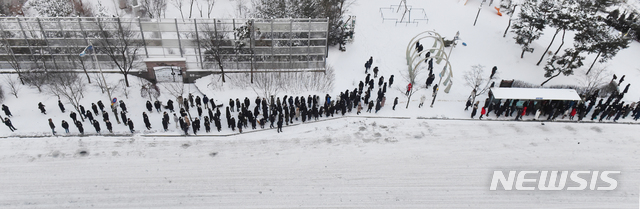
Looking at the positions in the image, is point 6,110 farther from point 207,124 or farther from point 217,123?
point 217,123

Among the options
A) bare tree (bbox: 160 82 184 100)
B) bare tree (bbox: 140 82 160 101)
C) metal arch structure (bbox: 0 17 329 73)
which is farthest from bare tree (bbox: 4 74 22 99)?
bare tree (bbox: 160 82 184 100)

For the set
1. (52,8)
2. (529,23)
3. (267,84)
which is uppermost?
(529,23)

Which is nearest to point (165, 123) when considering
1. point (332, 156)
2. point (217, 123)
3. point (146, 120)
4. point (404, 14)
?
point (146, 120)

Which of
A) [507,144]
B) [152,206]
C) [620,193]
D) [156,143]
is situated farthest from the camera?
[507,144]

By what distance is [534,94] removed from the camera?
75.9 ft

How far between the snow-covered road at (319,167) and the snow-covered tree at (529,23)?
7.98m

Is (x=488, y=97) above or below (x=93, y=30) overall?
below

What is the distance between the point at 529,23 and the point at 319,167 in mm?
19005

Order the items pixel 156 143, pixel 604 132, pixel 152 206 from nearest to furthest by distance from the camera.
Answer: pixel 152 206 → pixel 156 143 → pixel 604 132

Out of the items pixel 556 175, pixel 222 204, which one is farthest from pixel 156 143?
pixel 556 175

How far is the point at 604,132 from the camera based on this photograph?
22484mm

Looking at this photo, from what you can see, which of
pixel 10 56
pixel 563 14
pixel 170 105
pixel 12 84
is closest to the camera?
pixel 170 105

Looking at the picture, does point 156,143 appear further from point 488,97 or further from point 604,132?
point 604,132

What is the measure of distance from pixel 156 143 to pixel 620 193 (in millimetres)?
23123
